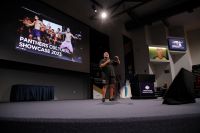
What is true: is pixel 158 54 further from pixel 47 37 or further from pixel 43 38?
pixel 43 38

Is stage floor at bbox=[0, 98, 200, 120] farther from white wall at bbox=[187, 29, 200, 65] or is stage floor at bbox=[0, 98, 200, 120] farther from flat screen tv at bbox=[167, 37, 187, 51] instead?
white wall at bbox=[187, 29, 200, 65]

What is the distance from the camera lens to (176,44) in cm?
696

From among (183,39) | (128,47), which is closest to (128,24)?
(128,47)

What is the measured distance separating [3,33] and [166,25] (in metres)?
6.72

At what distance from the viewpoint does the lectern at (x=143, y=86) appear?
386 centimetres

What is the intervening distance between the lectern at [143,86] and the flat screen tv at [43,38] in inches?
70.9

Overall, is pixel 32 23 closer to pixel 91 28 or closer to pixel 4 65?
pixel 4 65

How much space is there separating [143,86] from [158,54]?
384cm

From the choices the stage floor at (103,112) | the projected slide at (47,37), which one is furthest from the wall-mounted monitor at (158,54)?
the stage floor at (103,112)

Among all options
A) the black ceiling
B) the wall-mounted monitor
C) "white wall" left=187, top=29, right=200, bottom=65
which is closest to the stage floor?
the black ceiling

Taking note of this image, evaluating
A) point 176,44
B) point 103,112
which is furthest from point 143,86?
→ point 176,44

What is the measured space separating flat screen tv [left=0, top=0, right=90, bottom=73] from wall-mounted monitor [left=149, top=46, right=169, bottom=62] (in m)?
3.30

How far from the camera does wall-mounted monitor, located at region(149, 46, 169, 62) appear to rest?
281 inches

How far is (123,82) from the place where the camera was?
694 cm
